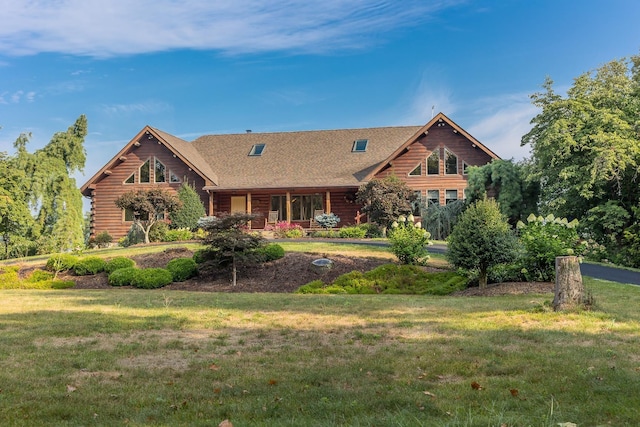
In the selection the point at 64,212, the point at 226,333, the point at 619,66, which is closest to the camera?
the point at 226,333

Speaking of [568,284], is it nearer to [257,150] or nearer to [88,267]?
[88,267]

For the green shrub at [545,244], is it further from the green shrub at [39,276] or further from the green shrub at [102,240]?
the green shrub at [102,240]

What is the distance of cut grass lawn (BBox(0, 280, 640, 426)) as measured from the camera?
3.98 metres

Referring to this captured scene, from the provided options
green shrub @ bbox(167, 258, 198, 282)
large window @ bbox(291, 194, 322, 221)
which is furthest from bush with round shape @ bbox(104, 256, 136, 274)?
large window @ bbox(291, 194, 322, 221)

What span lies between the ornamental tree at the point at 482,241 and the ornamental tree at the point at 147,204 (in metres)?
16.2

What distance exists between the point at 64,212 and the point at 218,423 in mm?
36274

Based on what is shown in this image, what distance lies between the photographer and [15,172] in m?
31.8

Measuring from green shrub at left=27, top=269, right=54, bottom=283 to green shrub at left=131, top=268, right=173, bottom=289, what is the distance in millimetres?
3456

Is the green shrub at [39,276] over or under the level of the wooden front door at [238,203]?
under

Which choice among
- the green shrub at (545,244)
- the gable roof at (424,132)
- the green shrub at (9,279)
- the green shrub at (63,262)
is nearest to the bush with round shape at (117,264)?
the green shrub at (63,262)

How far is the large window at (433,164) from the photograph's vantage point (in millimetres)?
30484

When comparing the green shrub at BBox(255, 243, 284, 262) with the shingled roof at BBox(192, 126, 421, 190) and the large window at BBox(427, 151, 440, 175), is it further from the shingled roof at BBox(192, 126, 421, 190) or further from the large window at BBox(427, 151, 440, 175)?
the large window at BBox(427, 151, 440, 175)

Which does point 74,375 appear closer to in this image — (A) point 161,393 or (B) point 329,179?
(A) point 161,393

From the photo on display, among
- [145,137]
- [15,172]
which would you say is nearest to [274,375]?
[145,137]
